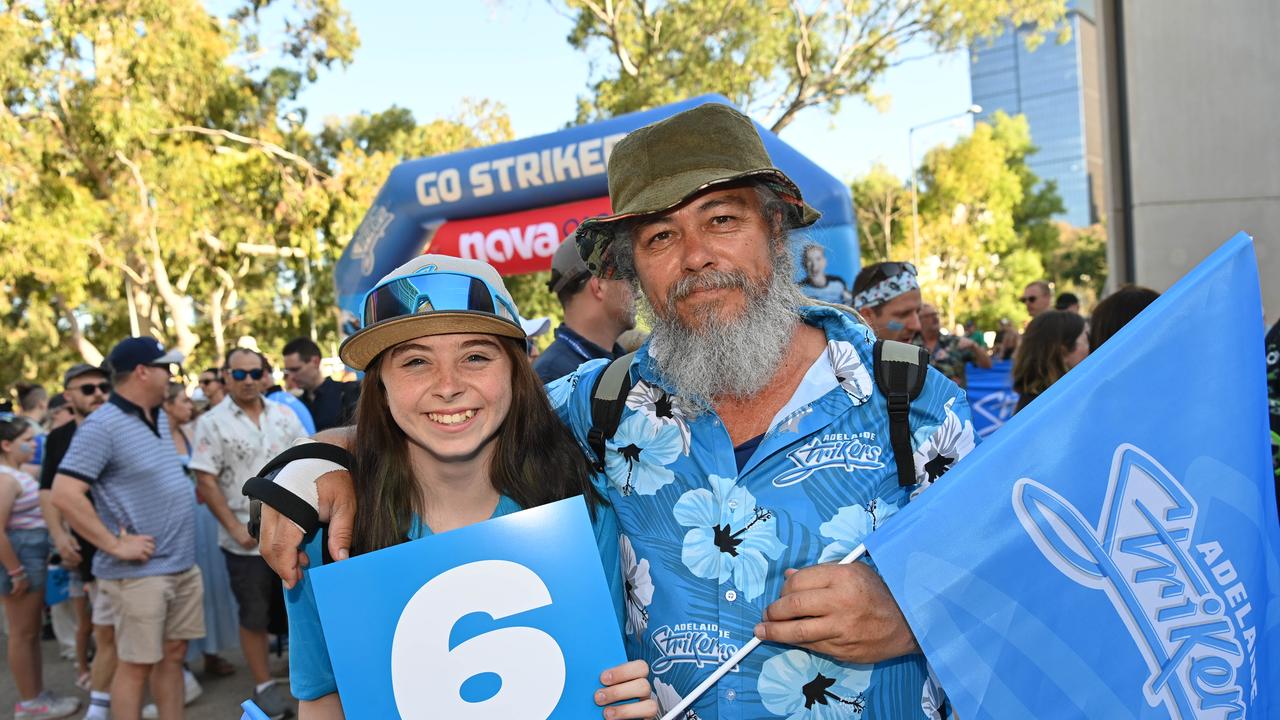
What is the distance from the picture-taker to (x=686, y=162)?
2.07 metres

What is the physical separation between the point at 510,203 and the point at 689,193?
7.40 m

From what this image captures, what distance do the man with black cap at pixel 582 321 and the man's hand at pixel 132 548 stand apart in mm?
2466

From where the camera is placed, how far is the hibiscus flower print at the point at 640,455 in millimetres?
2039

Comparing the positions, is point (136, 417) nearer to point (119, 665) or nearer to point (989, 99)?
point (119, 665)

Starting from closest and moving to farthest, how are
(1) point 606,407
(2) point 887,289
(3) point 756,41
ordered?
(1) point 606,407, (2) point 887,289, (3) point 756,41

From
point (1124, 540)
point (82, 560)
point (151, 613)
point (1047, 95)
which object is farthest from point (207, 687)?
point (1047, 95)

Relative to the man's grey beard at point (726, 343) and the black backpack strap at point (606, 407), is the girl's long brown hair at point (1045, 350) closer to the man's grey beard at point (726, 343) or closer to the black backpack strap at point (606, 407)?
the man's grey beard at point (726, 343)

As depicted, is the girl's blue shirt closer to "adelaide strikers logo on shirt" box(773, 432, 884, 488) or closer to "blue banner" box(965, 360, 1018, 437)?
"adelaide strikers logo on shirt" box(773, 432, 884, 488)

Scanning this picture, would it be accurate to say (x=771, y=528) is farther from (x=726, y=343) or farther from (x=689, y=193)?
(x=689, y=193)

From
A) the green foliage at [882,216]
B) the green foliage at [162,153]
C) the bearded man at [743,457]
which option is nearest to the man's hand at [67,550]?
the bearded man at [743,457]

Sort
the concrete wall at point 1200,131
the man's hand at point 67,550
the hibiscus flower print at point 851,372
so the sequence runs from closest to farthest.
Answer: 1. the hibiscus flower print at point 851,372
2. the man's hand at point 67,550
3. the concrete wall at point 1200,131

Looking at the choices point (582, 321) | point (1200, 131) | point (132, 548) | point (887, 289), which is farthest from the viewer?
point (1200, 131)

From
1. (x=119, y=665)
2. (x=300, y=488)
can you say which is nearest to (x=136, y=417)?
(x=119, y=665)

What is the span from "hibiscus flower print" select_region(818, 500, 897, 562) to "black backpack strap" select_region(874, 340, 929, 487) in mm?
73
